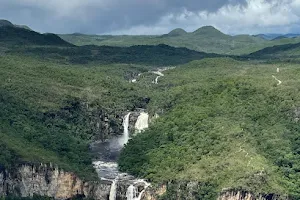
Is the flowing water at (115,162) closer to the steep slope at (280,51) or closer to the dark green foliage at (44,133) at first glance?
the dark green foliage at (44,133)

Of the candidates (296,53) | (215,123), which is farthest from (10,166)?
(296,53)

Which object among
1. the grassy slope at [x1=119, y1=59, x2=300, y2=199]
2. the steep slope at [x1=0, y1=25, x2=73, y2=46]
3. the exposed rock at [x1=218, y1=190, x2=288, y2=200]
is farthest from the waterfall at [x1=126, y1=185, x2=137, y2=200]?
the steep slope at [x1=0, y1=25, x2=73, y2=46]

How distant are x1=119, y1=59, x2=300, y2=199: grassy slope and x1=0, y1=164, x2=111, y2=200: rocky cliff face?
5969 mm

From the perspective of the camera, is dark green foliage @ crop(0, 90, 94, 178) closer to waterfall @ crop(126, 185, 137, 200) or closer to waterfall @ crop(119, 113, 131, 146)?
Answer: waterfall @ crop(126, 185, 137, 200)

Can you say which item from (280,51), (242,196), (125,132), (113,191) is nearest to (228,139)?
(242,196)

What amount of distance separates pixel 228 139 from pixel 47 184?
20.8 metres

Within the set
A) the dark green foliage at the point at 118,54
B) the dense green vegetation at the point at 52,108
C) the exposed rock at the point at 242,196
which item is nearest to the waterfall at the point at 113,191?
the dense green vegetation at the point at 52,108

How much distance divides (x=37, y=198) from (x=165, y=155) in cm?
1577

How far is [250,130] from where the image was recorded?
66562 mm

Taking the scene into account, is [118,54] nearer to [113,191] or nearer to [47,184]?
[113,191]

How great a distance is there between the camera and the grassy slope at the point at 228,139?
58969 millimetres

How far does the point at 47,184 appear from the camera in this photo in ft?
201

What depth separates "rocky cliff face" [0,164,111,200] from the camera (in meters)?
59.3

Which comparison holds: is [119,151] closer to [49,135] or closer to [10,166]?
[49,135]
